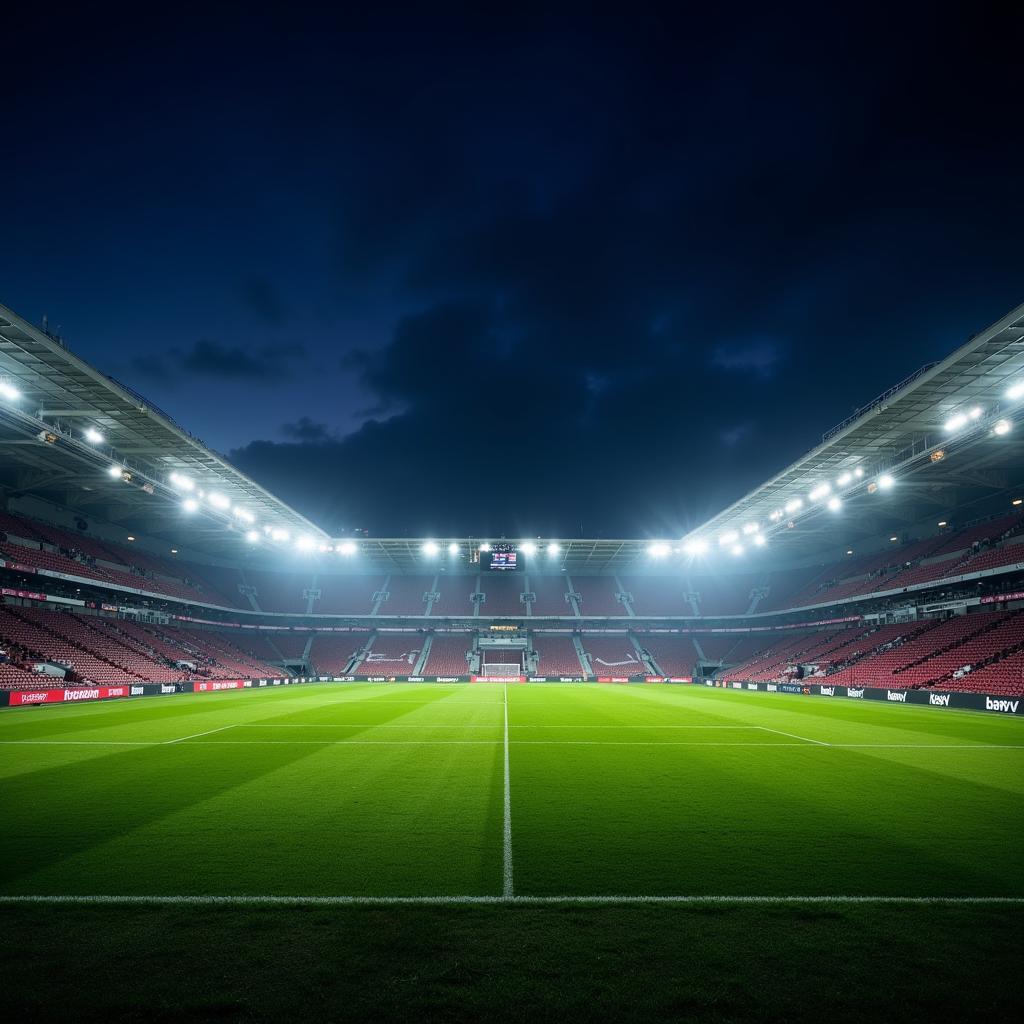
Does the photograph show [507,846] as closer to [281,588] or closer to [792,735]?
[792,735]

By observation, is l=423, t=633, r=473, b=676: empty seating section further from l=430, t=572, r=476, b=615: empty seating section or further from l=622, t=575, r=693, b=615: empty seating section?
l=622, t=575, r=693, b=615: empty seating section

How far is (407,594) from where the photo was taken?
7038 centimetres

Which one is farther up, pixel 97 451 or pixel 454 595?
pixel 97 451

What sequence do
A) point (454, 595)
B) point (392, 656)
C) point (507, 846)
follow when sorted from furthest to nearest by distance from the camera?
point (454, 595)
point (392, 656)
point (507, 846)

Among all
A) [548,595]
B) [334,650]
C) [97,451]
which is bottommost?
[334,650]

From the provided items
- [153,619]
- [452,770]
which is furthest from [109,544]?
[452,770]

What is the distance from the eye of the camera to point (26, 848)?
6520 mm

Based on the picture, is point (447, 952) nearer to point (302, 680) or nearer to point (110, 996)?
point (110, 996)

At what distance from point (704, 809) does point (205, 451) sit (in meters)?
34.1

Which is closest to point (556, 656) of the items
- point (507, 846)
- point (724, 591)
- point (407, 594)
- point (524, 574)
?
point (524, 574)

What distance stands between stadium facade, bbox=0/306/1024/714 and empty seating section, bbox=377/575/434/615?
1.18 feet

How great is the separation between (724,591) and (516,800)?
66.1 meters

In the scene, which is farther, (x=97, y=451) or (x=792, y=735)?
(x=97, y=451)

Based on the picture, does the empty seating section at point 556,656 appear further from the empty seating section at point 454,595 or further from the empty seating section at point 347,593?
the empty seating section at point 347,593
